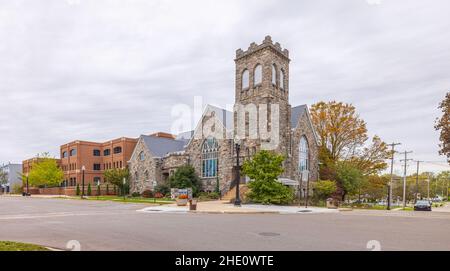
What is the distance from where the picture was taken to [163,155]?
158 feet

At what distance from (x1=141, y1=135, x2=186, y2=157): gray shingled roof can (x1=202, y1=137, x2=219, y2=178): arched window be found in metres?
9.71

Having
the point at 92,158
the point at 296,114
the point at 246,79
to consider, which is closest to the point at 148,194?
the point at 246,79

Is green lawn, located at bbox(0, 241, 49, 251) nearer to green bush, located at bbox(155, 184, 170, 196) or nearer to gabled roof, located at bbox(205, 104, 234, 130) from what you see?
gabled roof, located at bbox(205, 104, 234, 130)

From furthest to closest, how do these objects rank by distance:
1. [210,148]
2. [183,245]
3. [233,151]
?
[210,148]
[233,151]
[183,245]

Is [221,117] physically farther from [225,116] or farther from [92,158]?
[92,158]

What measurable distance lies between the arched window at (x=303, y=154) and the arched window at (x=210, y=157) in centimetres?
1034

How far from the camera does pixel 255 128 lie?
36.3m

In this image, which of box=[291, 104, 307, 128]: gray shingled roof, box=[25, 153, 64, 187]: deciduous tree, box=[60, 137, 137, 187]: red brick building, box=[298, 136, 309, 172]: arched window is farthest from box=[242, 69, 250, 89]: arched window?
box=[25, 153, 64, 187]: deciduous tree

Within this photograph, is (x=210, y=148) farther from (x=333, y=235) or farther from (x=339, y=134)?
(x=333, y=235)

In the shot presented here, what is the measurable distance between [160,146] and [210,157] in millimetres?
12994

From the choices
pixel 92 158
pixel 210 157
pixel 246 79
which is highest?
pixel 246 79
